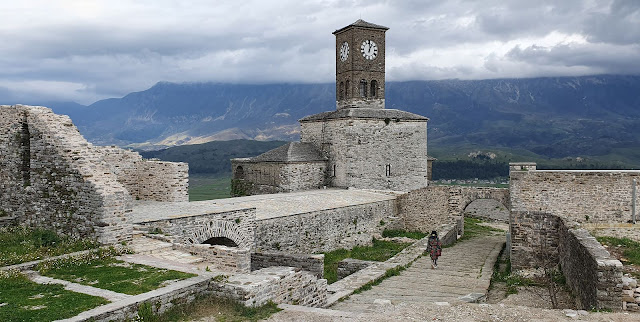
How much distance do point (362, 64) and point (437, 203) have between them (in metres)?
12.9

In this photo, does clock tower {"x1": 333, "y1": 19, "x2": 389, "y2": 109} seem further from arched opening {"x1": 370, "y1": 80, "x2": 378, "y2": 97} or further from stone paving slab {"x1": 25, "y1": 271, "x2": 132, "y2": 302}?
stone paving slab {"x1": 25, "y1": 271, "x2": 132, "y2": 302}

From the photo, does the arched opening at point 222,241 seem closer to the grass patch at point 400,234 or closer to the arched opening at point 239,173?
the grass patch at point 400,234

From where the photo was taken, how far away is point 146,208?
1608 cm

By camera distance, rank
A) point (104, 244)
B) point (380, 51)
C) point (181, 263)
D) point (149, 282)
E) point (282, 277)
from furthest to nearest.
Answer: point (380, 51)
point (104, 244)
point (181, 263)
point (282, 277)
point (149, 282)

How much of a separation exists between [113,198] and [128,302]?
15.2ft

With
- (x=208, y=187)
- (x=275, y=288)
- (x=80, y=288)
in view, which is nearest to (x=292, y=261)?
(x=275, y=288)

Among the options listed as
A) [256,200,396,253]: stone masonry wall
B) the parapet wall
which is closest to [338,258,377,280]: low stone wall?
[256,200,396,253]: stone masonry wall

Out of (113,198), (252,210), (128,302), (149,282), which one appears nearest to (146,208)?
(252,210)

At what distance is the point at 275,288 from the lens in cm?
939

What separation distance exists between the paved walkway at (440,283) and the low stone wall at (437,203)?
4890 millimetres

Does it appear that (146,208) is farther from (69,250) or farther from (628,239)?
(628,239)

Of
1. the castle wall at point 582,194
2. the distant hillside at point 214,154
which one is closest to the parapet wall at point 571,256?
the castle wall at point 582,194

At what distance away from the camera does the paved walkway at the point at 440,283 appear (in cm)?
1121

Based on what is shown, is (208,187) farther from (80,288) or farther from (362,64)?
(80,288)
